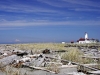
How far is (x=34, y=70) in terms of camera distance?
10.9 metres

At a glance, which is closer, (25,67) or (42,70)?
(42,70)

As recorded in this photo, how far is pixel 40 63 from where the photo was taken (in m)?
12.4

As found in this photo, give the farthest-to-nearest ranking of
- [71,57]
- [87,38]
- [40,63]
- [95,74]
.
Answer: [87,38] < [71,57] < [40,63] < [95,74]

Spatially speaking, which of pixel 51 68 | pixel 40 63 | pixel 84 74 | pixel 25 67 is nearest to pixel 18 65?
pixel 25 67

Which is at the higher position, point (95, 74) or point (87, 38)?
point (87, 38)

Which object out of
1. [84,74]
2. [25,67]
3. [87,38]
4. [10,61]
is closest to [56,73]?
[84,74]

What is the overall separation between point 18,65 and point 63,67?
102 inches

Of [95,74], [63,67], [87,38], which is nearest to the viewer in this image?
[95,74]

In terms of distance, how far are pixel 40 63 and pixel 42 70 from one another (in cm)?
170

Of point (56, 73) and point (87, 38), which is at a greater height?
point (87, 38)

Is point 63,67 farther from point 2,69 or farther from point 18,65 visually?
point 2,69

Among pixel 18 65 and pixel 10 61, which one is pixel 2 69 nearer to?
pixel 18 65

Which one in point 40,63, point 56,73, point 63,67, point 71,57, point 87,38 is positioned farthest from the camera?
point 87,38

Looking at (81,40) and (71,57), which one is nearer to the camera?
(71,57)
